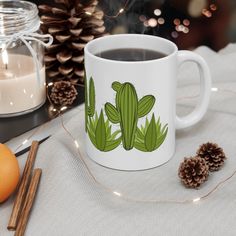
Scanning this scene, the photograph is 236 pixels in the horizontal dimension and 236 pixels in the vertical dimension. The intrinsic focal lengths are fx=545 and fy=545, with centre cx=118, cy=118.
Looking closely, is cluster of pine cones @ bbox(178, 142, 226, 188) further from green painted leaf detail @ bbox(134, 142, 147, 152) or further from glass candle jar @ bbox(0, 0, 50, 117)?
Result: glass candle jar @ bbox(0, 0, 50, 117)

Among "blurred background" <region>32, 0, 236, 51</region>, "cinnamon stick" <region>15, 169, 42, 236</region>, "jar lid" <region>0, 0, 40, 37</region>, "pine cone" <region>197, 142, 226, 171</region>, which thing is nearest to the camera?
"cinnamon stick" <region>15, 169, 42, 236</region>

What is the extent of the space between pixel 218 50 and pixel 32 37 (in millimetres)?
466

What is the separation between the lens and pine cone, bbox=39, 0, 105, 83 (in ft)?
2.95

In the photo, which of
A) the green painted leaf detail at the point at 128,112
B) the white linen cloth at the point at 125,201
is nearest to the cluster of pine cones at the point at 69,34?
the white linen cloth at the point at 125,201

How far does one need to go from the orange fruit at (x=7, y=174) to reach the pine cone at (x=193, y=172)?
18 centimetres

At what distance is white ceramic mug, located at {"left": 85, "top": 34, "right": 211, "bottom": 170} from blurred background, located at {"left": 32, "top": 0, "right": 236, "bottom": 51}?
0.38m

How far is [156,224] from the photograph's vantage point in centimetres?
53

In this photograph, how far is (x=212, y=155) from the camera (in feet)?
2.04

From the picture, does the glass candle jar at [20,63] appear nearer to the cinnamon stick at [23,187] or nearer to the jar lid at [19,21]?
the jar lid at [19,21]

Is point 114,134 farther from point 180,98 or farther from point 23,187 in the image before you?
point 180,98

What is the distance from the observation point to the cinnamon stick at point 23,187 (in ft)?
1.74

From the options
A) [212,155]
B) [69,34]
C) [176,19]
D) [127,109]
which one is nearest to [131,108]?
[127,109]

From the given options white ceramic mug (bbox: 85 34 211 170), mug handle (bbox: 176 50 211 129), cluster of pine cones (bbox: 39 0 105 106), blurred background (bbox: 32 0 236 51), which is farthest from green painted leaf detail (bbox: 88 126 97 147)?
blurred background (bbox: 32 0 236 51)

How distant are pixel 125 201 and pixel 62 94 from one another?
260mm
